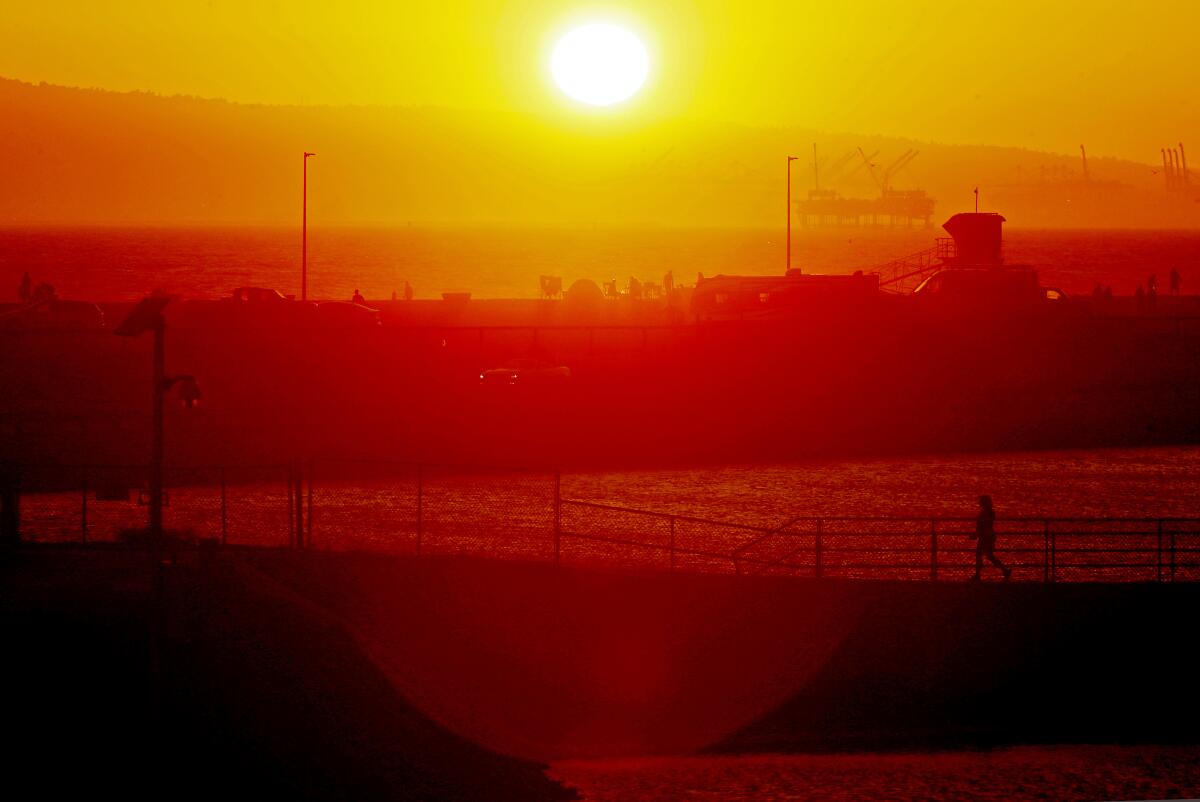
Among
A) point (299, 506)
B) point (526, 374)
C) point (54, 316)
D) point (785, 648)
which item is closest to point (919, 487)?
point (526, 374)

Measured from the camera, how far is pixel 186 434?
29.2m

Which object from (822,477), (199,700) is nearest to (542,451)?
(822,477)

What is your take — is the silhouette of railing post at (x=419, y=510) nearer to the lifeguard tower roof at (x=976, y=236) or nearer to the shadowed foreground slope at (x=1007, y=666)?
the shadowed foreground slope at (x=1007, y=666)

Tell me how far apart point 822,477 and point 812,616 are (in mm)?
10879

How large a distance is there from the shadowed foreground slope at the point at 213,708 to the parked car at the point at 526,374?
17.1m

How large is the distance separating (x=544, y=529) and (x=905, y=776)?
313 inches

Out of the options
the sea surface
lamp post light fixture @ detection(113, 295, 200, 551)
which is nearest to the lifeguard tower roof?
the sea surface

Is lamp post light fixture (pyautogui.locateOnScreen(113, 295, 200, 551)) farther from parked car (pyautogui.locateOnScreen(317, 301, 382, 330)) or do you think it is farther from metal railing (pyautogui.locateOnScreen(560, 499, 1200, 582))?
parked car (pyautogui.locateOnScreen(317, 301, 382, 330))

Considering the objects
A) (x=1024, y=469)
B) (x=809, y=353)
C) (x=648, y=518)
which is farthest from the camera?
(x=809, y=353)

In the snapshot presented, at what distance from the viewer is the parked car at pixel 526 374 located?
3425 centimetres

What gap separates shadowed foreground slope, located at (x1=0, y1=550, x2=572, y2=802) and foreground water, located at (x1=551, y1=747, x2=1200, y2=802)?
3.68 ft

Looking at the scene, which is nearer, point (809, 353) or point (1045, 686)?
point (1045, 686)

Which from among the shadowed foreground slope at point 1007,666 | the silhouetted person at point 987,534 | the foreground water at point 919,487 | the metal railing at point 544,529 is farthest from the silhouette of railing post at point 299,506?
the silhouetted person at point 987,534

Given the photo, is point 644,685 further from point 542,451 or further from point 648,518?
point 542,451
